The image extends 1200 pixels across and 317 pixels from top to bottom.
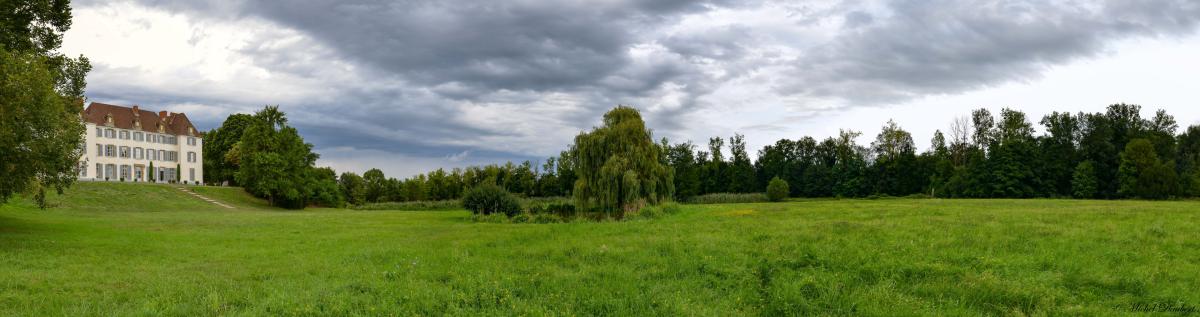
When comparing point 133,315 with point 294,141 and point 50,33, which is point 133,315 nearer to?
point 50,33

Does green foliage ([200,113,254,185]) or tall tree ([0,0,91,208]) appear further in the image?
green foliage ([200,113,254,185])

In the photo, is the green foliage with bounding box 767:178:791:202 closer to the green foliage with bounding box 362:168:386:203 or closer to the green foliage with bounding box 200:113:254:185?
the green foliage with bounding box 362:168:386:203

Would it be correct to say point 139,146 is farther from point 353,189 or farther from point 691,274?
point 691,274

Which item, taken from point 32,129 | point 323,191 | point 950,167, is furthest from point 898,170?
point 32,129

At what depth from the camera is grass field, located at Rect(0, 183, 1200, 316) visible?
358 inches

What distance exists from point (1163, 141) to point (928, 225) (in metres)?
74.1

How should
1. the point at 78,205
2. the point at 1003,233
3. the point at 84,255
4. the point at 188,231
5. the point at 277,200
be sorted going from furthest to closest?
the point at 277,200 → the point at 78,205 → the point at 188,231 → the point at 84,255 → the point at 1003,233

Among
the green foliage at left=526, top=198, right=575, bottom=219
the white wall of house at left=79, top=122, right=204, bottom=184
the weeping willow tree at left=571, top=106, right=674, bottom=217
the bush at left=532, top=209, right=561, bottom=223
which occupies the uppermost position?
the white wall of house at left=79, top=122, right=204, bottom=184

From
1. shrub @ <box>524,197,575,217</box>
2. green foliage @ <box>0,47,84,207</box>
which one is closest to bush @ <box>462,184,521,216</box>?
shrub @ <box>524,197,575,217</box>

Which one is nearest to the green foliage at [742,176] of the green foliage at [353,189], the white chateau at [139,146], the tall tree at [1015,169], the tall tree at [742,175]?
the tall tree at [742,175]

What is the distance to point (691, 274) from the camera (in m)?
10.9

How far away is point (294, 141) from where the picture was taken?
66.8 meters

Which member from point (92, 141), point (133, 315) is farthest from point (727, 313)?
point (92, 141)

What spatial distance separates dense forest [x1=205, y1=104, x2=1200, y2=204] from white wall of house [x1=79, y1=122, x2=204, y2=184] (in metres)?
4.22
